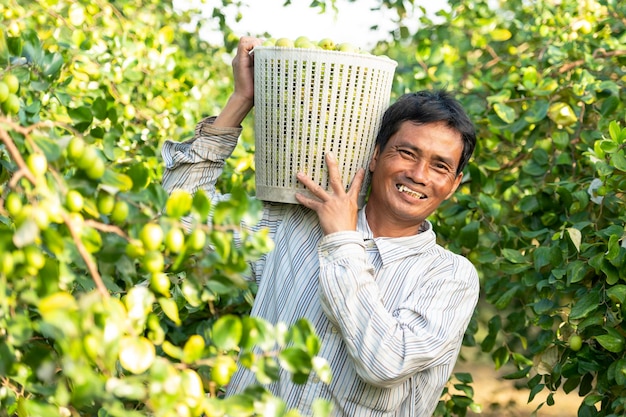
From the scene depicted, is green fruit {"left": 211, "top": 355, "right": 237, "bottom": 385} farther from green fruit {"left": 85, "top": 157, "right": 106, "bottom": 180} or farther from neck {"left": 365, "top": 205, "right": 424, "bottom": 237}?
neck {"left": 365, "top": 205, "right": 424, "bottom": 237}

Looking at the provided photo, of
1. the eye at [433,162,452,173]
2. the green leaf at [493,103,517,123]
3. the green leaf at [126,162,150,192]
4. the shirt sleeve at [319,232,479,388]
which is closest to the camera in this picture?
the green leaf at [126,162,150,192]

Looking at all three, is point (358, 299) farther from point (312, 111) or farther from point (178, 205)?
point (178, 205)

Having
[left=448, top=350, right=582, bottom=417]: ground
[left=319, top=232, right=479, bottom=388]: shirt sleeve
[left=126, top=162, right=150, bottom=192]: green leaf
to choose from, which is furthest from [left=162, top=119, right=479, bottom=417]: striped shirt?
[left=448, top=350, right=582, bottom=417]: ground

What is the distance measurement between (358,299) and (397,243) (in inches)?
10.5

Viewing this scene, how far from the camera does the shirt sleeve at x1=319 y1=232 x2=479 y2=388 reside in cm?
150

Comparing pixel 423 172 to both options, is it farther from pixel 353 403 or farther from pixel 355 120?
pixel 353 403

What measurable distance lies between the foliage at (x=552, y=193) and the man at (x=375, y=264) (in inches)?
15.9

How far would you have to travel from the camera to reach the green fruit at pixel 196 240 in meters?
0.98

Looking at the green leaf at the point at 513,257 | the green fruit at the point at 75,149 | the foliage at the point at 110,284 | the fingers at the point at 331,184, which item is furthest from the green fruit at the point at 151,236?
the green leaf at the point at 513,257

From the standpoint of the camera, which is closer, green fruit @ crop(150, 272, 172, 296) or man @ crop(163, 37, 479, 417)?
green fruit @ crop(150, 272, 172, 296)

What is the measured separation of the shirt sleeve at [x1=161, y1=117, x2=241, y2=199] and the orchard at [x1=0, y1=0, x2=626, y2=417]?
0.11 metres

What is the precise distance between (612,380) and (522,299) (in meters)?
0.66

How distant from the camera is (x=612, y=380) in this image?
1976mm

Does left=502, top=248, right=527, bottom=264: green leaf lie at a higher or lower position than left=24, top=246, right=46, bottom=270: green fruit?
lower
